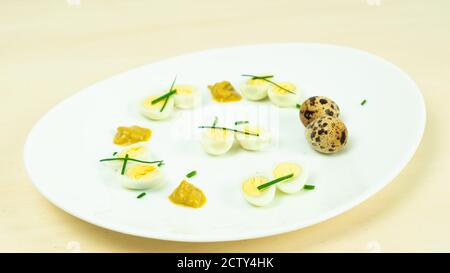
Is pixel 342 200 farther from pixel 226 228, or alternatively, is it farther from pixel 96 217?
pixel 96 217

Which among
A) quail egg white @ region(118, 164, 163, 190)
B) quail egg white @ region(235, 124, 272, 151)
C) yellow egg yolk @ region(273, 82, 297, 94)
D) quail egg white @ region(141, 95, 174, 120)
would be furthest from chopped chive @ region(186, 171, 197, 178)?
yellow egg yolk @ region(273, 82, 297, 94)

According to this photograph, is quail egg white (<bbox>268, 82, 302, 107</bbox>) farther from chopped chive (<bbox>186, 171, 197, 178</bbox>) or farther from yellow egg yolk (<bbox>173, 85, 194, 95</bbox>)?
chopped chive (<bbox>186, 171, 197, 178</bbox>)

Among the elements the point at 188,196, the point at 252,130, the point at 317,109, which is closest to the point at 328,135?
the point at 317,109

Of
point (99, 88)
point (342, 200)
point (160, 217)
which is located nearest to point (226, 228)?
point (160, 217)

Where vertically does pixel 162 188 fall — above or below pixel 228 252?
above

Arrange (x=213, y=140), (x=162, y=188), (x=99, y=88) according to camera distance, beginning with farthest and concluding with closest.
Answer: (x=99, y=88) → (x=213, y=140) → (x=162, y=188)

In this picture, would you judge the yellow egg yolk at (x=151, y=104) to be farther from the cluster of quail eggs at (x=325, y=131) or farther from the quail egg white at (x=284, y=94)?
the cluster of quail eggs at (x=325, y=131)

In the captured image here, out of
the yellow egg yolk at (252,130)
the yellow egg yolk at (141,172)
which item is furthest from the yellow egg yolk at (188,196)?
the yellow egg yolk at (252,130)
